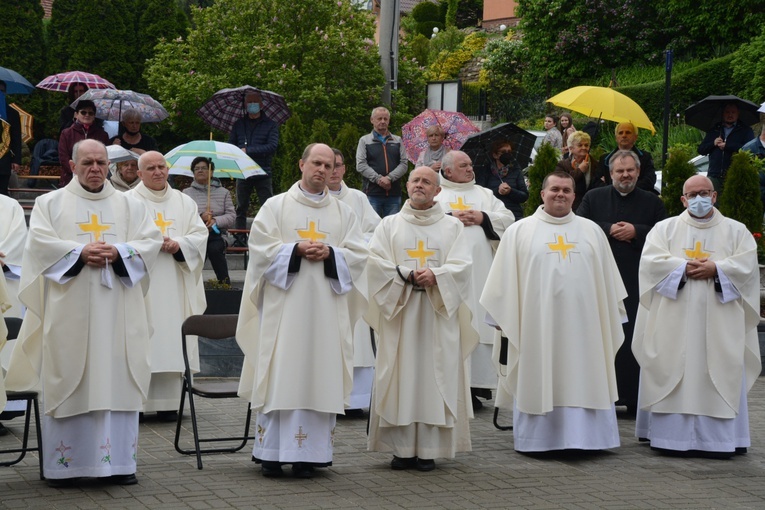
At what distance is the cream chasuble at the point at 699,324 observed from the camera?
966cm

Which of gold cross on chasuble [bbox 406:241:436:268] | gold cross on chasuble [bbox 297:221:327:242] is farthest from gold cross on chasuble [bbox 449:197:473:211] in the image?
gold cross on chasuble [bbox 297:221:327:242]

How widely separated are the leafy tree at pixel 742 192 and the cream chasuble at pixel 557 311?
5.85 metres

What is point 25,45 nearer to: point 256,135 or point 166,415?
point 256,135

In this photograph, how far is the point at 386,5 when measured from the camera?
20.9m

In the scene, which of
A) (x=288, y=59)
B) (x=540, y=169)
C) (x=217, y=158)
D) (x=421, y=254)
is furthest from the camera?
(x=288, y=59)

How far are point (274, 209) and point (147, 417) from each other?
117 inches

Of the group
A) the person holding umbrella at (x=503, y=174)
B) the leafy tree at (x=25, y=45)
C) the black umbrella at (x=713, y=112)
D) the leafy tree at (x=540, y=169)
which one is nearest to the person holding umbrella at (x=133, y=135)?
the person holding umbrella at (x=503, y=174)

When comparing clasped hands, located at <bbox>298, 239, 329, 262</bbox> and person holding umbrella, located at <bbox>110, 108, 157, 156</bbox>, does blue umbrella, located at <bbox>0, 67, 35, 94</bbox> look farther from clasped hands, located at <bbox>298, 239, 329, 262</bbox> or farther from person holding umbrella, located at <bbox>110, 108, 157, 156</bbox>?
clasped hands, located at <bbox>298, 239, 329, 262</bbox>

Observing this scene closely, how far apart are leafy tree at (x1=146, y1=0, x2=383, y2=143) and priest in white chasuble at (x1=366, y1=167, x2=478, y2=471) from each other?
46.4ft

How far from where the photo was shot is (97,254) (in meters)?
8.13

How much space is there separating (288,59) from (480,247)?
514 inches

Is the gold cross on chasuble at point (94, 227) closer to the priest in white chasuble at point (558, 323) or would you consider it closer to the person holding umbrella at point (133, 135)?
the priest in white chasuble at point (558, 323)

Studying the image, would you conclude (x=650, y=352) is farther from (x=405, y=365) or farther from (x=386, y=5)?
(x=386, y=5)

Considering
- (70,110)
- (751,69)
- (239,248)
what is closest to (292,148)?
(239,248)
